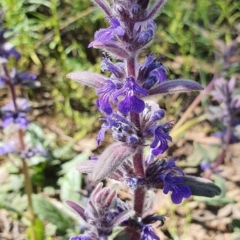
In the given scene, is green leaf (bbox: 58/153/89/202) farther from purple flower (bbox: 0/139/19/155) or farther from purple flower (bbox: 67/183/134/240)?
purple flower (bbox: 67/183/134/240)

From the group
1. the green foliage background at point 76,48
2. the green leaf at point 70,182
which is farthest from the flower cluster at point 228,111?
the green leaf at point 70,182

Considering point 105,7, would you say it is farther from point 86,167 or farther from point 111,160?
point 86,167

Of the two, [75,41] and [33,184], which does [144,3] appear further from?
[75,41]

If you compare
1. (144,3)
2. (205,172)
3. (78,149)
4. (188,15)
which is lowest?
(205,172)

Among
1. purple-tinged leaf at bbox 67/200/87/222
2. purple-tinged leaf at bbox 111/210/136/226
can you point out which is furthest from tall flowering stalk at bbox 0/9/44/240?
purple-tinged leaf at bbox 111/210/136/226

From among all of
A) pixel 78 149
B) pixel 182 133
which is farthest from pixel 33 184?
pixel 182 133

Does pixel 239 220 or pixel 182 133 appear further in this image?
pixel 182 133

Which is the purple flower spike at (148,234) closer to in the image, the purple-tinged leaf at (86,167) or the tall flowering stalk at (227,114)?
the purple-tinged leaf at (86,167)

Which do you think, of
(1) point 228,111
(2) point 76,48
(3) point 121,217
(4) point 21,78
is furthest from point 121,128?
(2) point 76,48
